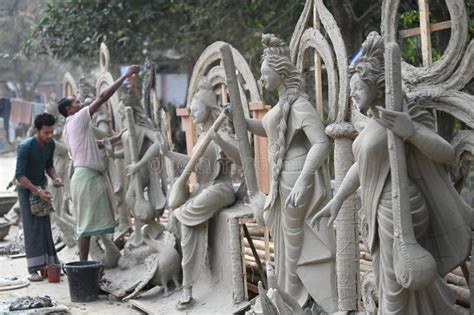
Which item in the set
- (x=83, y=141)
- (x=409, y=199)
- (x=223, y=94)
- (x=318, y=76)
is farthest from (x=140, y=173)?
(x=409, y=199)

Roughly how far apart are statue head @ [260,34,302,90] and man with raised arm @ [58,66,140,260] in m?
3.47

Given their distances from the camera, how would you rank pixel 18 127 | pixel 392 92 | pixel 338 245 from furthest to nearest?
pixel 18 127 < pixel 338 245 < pixel 392 92

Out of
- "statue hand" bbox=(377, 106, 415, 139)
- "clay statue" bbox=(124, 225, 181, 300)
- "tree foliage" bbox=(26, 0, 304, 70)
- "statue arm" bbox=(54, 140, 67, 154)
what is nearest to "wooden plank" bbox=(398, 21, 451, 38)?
"statue hand" bbox=(377, 106, 415, 139)

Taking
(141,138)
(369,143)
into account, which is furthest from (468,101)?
(141,138)

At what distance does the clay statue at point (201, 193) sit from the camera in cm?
757

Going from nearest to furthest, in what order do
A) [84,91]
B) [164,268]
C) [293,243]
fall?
[293,243]
[164,268]
[84,91]

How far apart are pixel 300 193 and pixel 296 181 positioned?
164 millimetres

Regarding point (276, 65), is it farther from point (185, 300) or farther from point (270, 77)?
point (185, 300)

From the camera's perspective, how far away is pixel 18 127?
36.5m

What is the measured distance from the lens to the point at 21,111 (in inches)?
1252

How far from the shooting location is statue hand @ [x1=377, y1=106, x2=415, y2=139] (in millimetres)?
4383

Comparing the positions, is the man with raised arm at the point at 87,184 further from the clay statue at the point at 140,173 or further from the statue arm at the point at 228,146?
the statue arm at the point at 228,146

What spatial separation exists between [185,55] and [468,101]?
15.1 metres

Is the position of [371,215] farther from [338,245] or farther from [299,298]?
[299,298]
